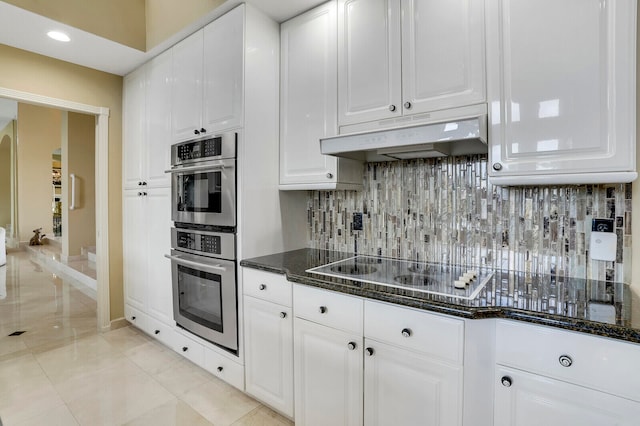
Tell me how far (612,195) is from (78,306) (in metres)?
4.87

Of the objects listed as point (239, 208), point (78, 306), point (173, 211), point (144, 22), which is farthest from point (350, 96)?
point (78, 306)

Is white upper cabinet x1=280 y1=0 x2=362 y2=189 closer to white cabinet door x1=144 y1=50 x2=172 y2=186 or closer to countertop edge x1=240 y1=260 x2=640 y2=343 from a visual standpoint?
countertop edge x1=240 y1=260 x2=640 y2=343

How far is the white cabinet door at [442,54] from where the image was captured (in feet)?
4.78

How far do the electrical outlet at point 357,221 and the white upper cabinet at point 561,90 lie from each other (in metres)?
0.91

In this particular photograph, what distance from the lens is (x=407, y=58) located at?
1.64 metres

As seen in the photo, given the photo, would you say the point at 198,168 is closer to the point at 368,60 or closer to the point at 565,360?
the point at 368,60

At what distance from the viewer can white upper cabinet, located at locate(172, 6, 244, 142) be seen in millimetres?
2006

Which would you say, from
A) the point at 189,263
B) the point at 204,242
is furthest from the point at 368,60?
the point at 189,263

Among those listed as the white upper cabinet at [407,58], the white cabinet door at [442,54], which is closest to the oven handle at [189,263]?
the white upper cabinet at [407,58]

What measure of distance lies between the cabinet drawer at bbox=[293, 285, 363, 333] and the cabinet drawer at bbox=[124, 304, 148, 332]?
6.41ft

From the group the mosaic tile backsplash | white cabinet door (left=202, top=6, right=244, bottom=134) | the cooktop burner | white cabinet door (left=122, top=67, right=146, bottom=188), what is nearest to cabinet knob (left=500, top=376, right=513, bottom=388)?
the cooktop burner

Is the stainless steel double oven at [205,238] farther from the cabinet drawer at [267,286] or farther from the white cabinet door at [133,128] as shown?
the white cabinet door at [133,128]

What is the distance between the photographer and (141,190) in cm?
288

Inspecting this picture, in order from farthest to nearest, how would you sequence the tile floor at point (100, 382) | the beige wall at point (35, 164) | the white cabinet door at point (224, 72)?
the beige wall at point (35, 164), the white cabinet door at point (224, 72), the tile floor at point (100, 382)
